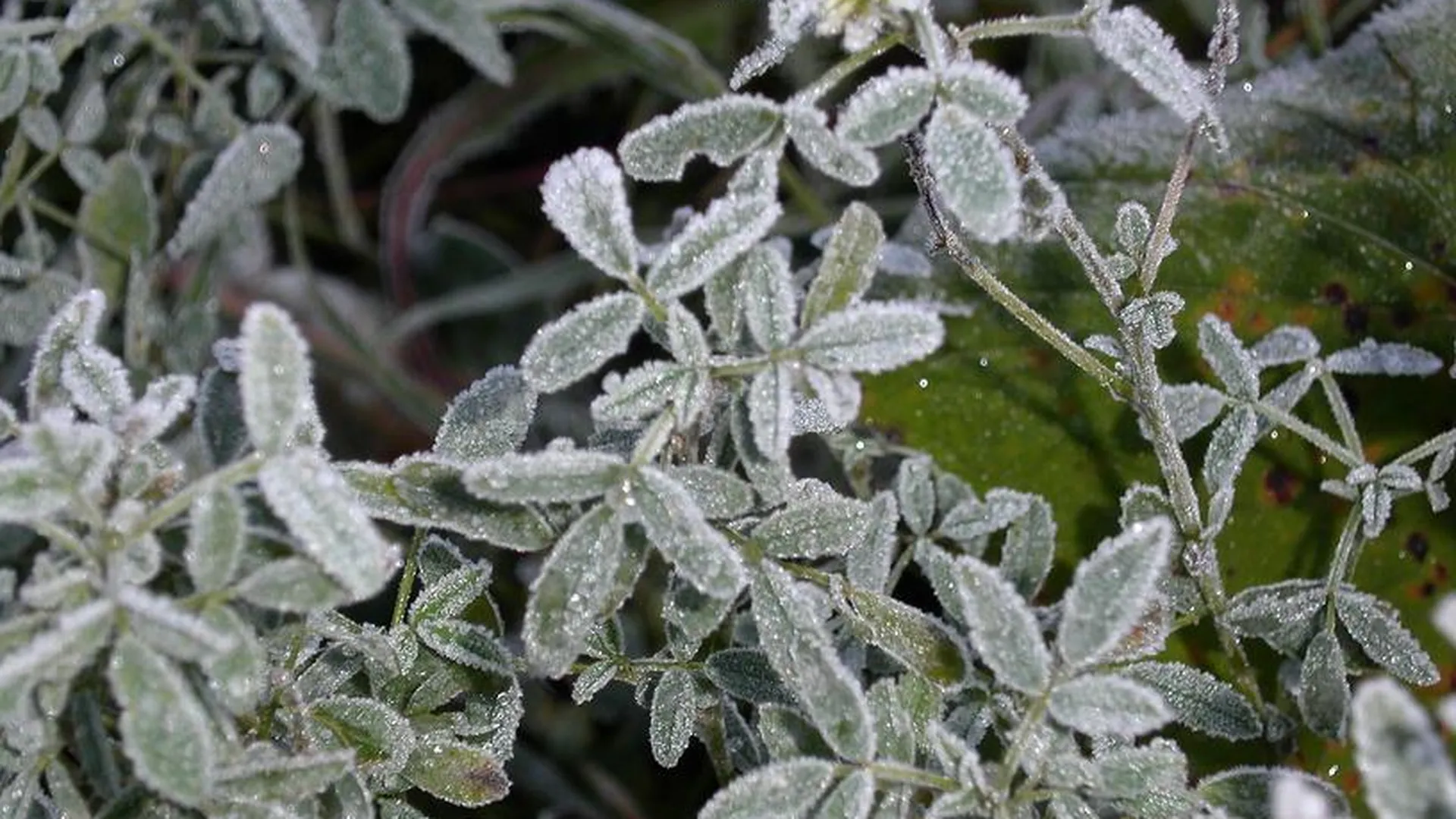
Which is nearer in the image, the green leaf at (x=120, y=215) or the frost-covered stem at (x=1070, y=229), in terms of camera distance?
the frost-covered stem at (x=1070, y=229)

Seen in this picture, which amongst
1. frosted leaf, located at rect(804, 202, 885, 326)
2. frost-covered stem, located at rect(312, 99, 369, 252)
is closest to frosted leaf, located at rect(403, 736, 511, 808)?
frosted leaf, located at rect(804, 202, 885, 326)

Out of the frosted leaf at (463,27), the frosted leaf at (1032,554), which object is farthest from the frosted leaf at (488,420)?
the frosted leaf at (463,27)

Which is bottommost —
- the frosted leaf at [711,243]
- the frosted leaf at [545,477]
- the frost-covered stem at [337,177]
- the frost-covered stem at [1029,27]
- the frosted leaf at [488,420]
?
the frost-covered stem at [337,177]

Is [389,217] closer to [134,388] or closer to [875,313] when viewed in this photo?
[134,388]

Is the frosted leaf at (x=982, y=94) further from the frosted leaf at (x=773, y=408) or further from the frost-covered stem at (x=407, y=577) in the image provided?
the frost-covered stem at (x=407, y=577)

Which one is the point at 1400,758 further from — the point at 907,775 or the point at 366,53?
the point at 366,53

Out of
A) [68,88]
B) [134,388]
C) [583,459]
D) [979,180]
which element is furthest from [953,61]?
[68,88]
